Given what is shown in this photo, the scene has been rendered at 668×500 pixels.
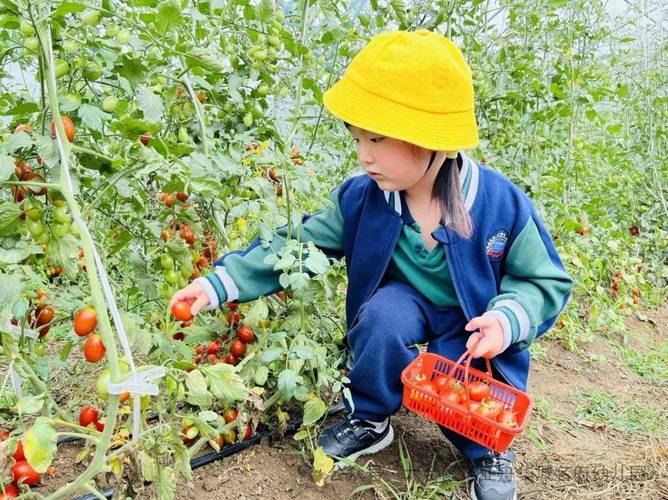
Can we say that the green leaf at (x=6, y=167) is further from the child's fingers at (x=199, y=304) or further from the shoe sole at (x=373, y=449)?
the shoe sole at (x=373, y=449)

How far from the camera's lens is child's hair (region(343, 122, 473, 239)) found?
1535 millimetres

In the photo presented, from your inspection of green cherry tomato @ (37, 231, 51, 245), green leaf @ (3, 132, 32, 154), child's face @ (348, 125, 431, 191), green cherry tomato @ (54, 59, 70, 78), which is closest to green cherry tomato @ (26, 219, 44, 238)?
green cherry tomato @ (37, 231, 51, 245)

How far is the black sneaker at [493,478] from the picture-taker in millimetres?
1552

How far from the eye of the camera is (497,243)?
1.58 meters

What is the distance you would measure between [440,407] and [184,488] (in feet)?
2.00

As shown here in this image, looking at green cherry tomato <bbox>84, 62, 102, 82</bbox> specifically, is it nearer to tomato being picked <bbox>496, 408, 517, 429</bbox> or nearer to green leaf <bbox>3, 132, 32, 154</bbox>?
green leaf <bbox>3, 132, 32, 154</bbox>

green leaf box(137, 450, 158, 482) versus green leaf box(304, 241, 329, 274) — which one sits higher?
green leaf box(304, 241, 329, 274)

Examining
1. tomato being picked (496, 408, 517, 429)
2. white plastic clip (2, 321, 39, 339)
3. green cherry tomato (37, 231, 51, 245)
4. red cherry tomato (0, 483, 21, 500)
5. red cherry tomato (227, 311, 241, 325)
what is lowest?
red cherry tomato (0, 483, 21, 500)

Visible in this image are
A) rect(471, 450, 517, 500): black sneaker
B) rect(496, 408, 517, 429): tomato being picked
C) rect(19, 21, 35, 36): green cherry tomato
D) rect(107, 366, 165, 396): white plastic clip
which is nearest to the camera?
rect(107, 366, 165, 396): white plastic clip

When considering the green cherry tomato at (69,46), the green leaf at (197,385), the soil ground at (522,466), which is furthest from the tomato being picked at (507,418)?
the green cherry tomato at (69,46)

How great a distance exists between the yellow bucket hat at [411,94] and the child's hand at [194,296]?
495 millimetres

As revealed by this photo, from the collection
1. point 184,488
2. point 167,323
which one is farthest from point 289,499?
point 167,323

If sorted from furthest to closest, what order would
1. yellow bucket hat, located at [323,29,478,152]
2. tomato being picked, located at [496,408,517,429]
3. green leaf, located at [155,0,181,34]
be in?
tomato being picked, located at [496,408,517,429]
yellow bucket hat, located at [323,29,478,152]
green leaf, located at [155,0,181,34]

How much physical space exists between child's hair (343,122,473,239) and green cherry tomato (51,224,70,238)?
700 mm
